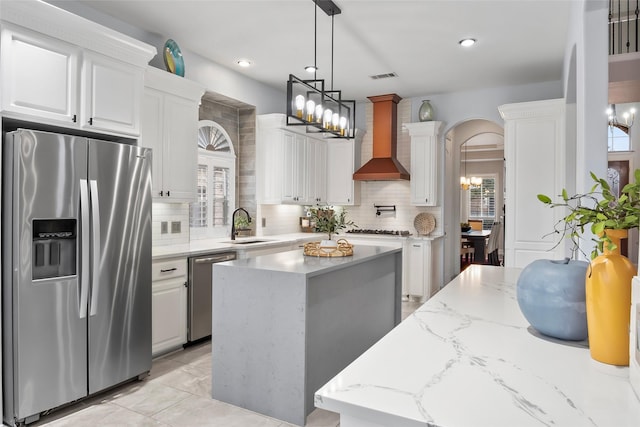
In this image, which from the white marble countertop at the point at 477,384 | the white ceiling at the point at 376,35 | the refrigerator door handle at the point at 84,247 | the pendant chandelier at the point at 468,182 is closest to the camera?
the white marble countertop at the point at 477,384

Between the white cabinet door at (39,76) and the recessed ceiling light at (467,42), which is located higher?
the recessed ceiling light at (467,42)

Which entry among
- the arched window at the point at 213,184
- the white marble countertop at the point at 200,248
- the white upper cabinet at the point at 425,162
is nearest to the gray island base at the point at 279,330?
the white marble countertop at the point at 200,248

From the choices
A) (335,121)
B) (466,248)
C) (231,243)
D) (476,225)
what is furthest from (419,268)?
(476,225)

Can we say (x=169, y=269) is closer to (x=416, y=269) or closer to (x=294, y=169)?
(x=294, y=169)

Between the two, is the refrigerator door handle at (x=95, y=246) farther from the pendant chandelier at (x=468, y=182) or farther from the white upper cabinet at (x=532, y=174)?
the pendant chandelier at (x=468, y=182)

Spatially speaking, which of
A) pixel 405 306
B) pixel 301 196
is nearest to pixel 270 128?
pixel 301 196

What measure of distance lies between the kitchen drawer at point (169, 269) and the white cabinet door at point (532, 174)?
11.8ft

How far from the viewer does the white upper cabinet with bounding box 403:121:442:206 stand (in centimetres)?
619

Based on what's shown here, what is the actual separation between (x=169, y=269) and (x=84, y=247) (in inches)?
39.6

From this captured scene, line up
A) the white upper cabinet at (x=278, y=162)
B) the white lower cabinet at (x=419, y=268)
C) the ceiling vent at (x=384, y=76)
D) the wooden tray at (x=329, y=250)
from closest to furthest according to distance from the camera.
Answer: the wooden tray at (x=329, y=250) → the ceiling vent at (x=384, y=76) → the white upper cabinet at (x=278, y=162) → the white lower cabinet at (x=419, y=268)

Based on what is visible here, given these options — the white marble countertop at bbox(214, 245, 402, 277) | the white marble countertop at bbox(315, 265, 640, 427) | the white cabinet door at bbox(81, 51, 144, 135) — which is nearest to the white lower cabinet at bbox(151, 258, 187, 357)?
the white marble countertop at bbox(214, 245, 402, 277)

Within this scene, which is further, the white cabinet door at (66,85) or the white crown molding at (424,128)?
the white crown molding at (424,128)

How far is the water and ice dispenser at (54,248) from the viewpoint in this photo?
2580 mm

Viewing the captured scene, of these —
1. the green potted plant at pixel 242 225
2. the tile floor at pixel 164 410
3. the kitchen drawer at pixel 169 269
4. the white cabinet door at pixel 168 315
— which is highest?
the green potted plant at pixel 242 225
